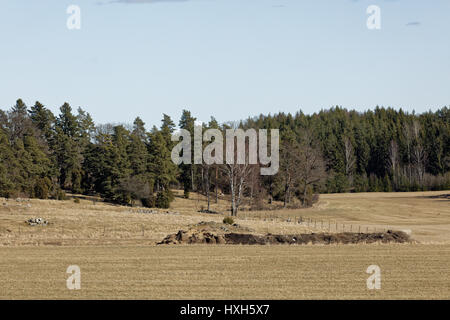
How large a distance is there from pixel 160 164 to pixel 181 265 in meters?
66.8

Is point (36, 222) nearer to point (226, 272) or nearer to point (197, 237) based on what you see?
point (197, 237)

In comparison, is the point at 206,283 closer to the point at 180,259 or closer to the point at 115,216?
the point at 180,259

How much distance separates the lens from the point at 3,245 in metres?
39.8

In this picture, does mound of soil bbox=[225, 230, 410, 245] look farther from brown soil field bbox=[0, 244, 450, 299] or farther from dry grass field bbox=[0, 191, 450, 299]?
brown soil field bbox=[0, 244, 450, 299]

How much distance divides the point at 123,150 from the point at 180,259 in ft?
201

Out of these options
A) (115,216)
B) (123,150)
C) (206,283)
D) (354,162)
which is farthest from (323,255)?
(354,162)

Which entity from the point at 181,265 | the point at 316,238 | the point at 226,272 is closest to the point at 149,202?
the point at 316,238

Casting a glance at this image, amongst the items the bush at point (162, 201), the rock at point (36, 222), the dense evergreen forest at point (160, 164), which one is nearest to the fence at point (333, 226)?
the dense evergreen forest at point (160, 164)

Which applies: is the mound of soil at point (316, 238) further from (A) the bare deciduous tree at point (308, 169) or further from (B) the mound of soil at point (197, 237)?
(A) the bare deciduous tree at point (308, 169)

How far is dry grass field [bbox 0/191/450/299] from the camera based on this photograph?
22.5 metres

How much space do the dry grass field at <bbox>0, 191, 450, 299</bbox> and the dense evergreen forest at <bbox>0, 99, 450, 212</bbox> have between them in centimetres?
2858

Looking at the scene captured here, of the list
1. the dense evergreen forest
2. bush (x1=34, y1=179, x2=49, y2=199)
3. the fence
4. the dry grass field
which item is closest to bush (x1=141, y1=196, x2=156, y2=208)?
the dense evergreen forest

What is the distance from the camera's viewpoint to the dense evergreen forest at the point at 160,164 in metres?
85.9
